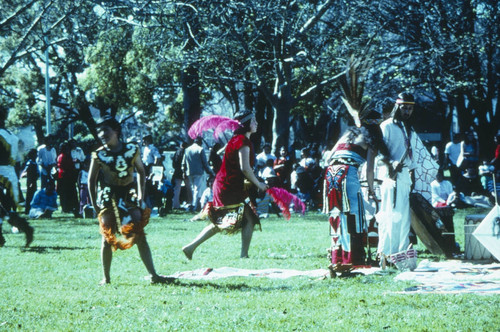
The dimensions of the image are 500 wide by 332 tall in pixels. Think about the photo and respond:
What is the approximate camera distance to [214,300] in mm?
6406

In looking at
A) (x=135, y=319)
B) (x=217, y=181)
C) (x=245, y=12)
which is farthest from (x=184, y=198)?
(x=135, y=319)

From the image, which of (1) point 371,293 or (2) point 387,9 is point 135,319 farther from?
(2) point 387,9

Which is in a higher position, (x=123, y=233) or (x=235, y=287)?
(x=123, y=233)

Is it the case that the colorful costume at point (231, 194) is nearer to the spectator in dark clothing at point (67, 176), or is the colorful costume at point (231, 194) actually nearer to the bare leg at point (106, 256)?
the bare leg at point (106, 256)

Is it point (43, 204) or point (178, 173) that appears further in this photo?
point (178, 173)

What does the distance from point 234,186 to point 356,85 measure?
1983 mm

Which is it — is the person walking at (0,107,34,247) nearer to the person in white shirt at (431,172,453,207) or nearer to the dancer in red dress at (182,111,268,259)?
the dancer in red dress at (182,111,268,259)

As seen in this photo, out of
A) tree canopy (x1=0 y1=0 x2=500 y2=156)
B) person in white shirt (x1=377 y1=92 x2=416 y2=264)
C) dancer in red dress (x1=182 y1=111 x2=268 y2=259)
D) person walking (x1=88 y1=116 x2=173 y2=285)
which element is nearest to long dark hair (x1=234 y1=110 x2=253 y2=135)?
dancer in red dress (x1=182 y1=111 x2=268 y2=259)

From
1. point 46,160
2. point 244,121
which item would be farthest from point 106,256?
point 46,160

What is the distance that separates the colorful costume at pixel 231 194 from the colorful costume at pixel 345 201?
1.37m

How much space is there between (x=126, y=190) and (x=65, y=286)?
3.70 ft

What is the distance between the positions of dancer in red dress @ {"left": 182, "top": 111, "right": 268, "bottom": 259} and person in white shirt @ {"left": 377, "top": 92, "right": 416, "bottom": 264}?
1.52 m

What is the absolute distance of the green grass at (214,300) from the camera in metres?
5.44

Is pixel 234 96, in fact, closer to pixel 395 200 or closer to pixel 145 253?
pixel 395 200
